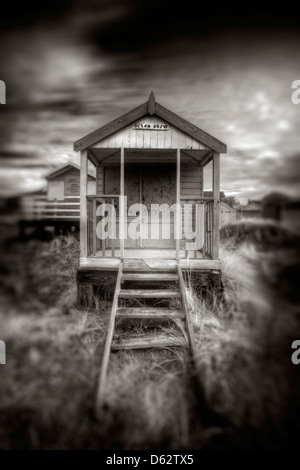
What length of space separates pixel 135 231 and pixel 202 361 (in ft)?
18.1

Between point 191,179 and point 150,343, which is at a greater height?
point 191,179

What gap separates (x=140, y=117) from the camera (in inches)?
247

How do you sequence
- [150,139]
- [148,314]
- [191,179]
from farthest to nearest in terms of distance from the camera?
[191,179]
[150,139]
[148,314]

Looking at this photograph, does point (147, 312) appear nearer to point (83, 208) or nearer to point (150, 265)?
point (150, 265)

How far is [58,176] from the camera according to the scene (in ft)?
67.6

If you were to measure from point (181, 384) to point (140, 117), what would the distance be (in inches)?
203

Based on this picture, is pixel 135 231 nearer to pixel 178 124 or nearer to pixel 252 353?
pixel 178 124

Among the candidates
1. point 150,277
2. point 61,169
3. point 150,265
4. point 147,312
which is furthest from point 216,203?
point 61,169

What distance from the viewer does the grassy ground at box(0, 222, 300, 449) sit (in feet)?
9.77

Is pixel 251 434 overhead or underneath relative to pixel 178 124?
underneath

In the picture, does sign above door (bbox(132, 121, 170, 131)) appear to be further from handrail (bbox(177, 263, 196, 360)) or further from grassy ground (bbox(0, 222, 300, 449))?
grassy ground (bbox(0, 222, 300, 449))

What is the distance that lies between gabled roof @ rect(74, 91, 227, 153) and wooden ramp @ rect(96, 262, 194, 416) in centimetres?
272

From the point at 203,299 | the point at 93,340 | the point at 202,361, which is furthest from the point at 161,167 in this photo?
the point at 202,361

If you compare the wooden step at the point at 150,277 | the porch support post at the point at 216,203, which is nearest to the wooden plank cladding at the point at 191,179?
the porch support post at the point at 216,203
